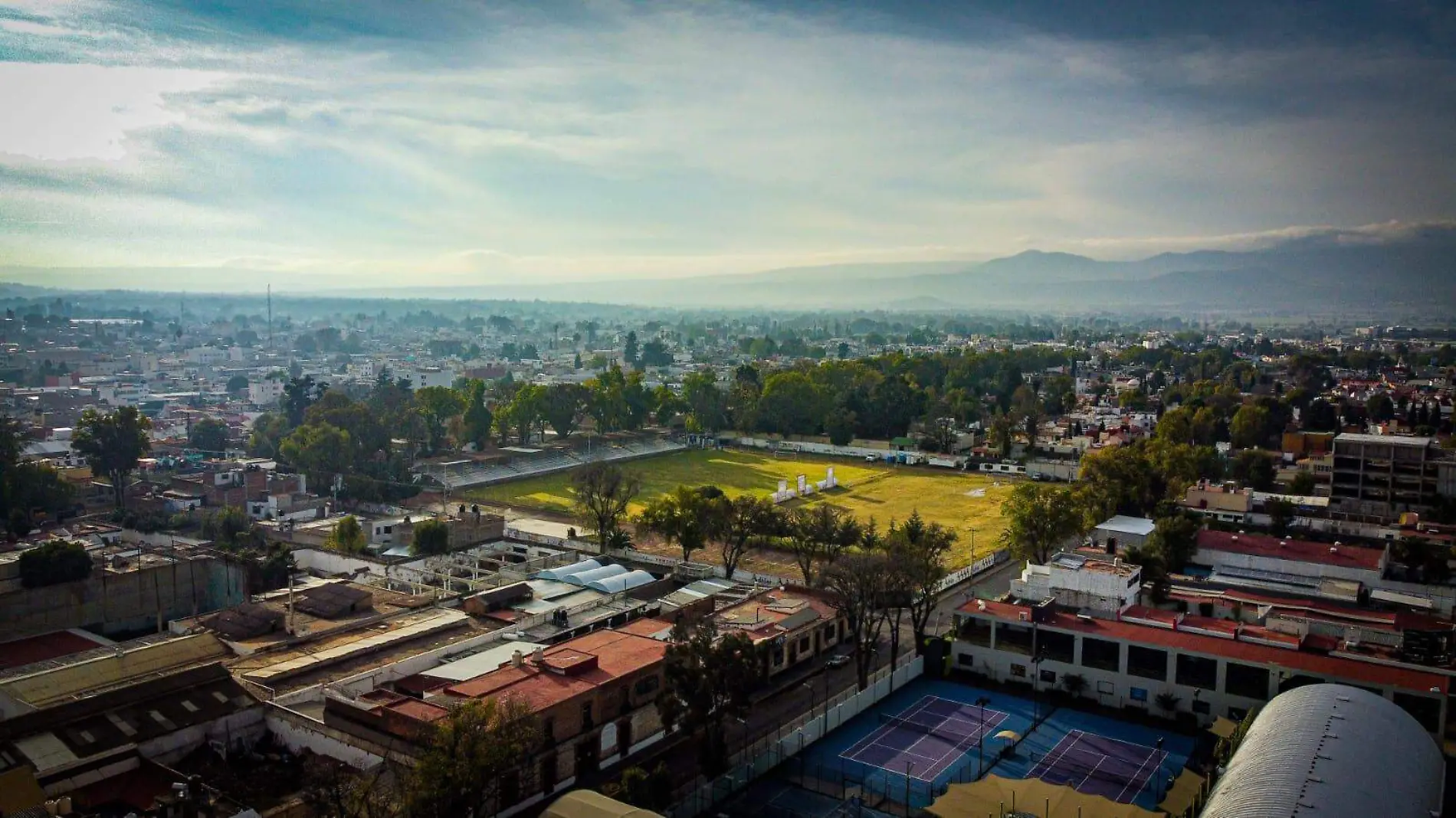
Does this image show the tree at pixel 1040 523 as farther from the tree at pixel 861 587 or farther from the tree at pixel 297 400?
the tree at pixel 297 400

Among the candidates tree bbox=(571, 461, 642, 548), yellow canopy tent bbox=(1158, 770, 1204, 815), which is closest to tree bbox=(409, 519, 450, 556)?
tree bbox=(571, 461, 642, 548)

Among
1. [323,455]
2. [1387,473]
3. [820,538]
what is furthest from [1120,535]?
[323,455]

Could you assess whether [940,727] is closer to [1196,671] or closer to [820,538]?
[1196,671]

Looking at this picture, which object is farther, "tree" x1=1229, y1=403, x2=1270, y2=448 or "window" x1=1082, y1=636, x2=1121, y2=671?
"tree" x1=1229, y1=403, x2=1270, y2=448

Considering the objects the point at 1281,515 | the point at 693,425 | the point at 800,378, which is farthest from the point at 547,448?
the point at 1281,515

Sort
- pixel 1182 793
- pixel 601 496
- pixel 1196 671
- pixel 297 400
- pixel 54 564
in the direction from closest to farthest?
pixel 1182 793 < pixel 1196 671 < pixel 54 564 < pixel 601 496 < pixel 297 400

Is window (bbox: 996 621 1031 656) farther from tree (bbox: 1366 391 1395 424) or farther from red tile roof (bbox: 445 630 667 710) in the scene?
tree (bbox: 1366 391 1395 424)
